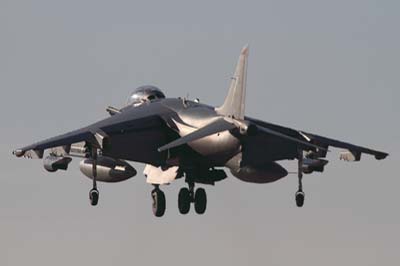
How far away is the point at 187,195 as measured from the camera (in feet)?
477

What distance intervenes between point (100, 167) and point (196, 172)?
5.21 m

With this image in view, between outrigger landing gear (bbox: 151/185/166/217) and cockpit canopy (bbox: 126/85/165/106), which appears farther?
cockpit canopy (bbox: 126/85/165/106)

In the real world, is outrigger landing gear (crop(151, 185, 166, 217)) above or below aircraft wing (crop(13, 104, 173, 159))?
below

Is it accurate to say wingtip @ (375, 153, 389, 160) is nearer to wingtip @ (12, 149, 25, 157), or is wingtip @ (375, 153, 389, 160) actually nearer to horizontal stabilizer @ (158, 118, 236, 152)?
horizontal stabilizer @ (158, 118, 236, 152)

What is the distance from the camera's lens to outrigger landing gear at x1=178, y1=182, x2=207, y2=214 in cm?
14512

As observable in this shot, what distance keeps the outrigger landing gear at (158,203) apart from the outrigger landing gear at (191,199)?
961 mm

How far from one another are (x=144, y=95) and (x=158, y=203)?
763 cm

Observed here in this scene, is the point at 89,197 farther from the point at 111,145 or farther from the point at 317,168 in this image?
the point at 317,168

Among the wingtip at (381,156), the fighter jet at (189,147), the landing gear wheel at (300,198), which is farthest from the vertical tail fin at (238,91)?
the wingtip at (381,156)

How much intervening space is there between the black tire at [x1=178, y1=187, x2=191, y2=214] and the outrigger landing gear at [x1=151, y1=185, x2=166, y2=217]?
0.93 m

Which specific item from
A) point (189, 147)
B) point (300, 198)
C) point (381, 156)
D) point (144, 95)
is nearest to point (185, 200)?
point (189, 147)

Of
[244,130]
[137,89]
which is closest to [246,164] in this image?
[244,130]

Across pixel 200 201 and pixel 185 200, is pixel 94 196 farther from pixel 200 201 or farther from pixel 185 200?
pixel 200 201

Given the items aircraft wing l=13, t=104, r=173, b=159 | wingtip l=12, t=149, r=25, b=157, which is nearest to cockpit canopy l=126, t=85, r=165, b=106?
aircraft wing l=13, t=104, r=173, b=159
